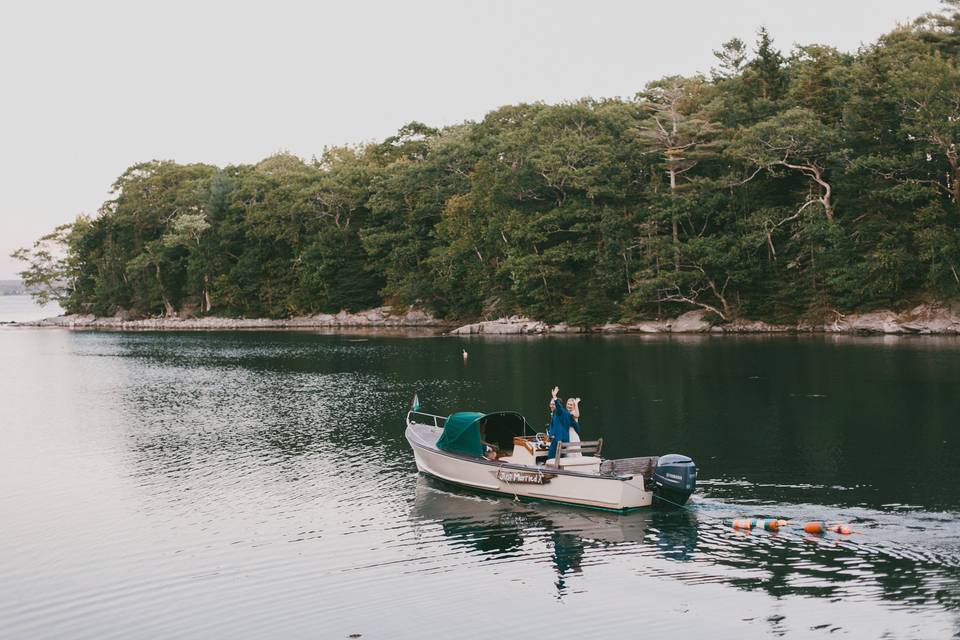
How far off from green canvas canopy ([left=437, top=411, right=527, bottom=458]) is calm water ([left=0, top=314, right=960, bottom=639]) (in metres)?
1.54

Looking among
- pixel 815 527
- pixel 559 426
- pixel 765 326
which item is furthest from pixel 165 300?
pixel 815 527

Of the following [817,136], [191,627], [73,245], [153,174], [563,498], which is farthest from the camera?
[73,245]

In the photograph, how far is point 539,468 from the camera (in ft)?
71.4

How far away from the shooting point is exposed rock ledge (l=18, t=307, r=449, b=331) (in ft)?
323

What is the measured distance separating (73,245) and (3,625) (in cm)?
13750

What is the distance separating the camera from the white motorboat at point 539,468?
20594mm

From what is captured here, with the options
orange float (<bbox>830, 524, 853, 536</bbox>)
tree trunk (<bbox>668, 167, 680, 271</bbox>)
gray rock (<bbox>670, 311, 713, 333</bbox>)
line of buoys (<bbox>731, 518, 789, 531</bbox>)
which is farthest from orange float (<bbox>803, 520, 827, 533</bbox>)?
tree trunk (<bbox>668, 167, 680, 271</bbox>)

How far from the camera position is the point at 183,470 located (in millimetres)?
28203

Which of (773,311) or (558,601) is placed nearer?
(558,601)

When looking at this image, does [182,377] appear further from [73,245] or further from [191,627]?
[73,245]

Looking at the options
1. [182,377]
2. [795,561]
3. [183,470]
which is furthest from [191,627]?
[182,377]

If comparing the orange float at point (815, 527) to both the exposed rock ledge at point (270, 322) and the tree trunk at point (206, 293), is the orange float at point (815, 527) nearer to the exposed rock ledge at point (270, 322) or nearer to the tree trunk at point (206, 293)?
the exposed rock ledge at point (270, 322)

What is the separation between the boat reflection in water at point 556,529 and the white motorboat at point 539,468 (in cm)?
37

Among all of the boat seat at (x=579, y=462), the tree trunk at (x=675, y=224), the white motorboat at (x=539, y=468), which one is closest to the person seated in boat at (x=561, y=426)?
the white motorboat at (x=539, y=468)
